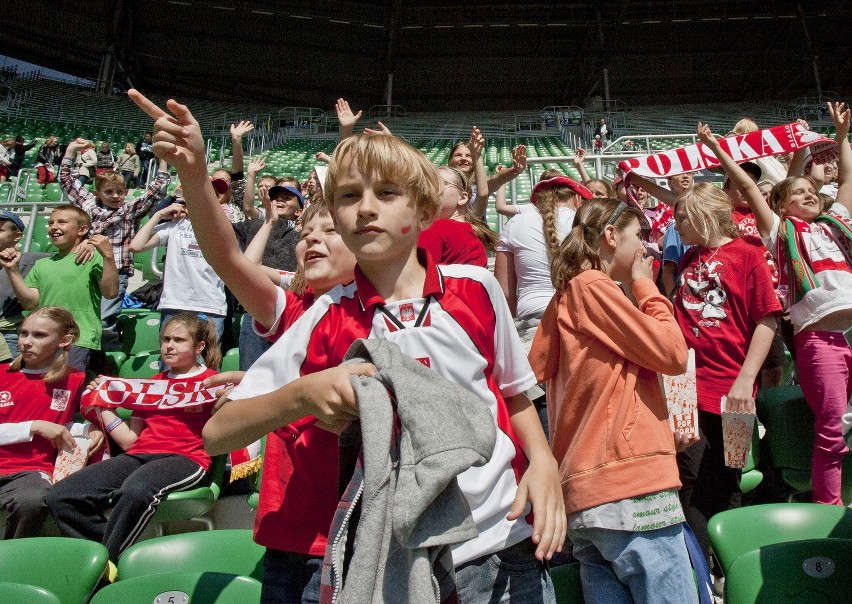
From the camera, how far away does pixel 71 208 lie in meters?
4.32

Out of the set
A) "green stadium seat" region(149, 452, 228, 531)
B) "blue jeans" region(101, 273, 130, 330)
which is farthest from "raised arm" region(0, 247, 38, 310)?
"green stadium seat" region(149, 452, 228, 531)

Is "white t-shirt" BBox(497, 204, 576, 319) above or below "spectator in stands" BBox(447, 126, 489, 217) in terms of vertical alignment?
below

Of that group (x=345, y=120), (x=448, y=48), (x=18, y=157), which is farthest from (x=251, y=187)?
(x=448, y=48)

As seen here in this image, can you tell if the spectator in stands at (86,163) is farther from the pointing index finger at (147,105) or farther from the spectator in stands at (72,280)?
the pointing index finger at (147,105)

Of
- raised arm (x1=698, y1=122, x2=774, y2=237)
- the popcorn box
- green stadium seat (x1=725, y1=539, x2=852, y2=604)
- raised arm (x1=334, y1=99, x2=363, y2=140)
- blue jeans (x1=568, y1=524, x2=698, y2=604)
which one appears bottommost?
green stadium seat (x1=725, y1=539, x2=852, y2=604)

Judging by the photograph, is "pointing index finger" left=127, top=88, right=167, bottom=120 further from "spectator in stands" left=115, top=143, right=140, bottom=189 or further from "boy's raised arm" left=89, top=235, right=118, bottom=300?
"spectator in stands" left=115, top=143, right=140, bottom=189

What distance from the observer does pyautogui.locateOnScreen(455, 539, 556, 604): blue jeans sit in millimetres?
1199

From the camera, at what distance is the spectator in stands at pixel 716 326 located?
231 centimetres

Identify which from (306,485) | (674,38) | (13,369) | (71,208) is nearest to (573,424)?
(306,485)

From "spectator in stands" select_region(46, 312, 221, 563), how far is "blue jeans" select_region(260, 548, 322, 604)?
1.56 m

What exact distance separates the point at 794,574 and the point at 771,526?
0.84 ft

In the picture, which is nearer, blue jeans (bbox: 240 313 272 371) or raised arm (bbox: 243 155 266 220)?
blue jeans (bbox: 240 313 272 371)

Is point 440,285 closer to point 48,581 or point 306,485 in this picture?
point 306,485

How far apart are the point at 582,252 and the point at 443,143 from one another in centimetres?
1552
